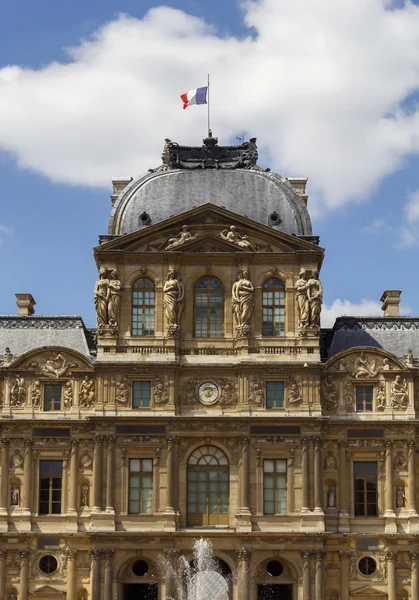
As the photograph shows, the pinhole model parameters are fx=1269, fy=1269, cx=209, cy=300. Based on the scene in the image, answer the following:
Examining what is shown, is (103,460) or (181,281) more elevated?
(181,281)

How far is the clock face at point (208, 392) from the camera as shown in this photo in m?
62.9

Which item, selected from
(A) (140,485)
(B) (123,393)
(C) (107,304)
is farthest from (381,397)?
(C) (107,304)

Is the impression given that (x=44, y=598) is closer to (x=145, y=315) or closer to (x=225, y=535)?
(x=225, y=535)

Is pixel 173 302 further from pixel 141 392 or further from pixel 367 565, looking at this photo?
pixel 367 565

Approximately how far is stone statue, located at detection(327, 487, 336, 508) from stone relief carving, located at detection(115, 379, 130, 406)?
1095 centimetres

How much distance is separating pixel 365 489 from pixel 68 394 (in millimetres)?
15511

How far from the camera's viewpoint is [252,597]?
6066cm

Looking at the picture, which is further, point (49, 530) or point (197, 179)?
point (197, 179)

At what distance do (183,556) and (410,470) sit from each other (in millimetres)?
11948

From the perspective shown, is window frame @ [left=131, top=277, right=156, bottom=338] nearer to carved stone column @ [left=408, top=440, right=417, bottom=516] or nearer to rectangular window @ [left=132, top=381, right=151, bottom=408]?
rectangular window @ [left=132, top=381, right=151, bottom=408]

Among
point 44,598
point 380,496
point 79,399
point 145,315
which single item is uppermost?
point 145,315

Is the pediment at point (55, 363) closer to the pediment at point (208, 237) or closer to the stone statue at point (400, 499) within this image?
the pediment at point (208, 237)

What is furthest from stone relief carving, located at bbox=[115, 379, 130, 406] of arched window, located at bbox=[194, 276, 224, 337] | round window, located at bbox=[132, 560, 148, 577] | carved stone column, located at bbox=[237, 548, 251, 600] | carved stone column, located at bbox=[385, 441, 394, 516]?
carved stone column, located at bbox=[385, 441, 394, 516]

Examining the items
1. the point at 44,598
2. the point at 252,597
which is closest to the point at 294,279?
the point at 252,597
